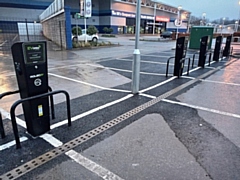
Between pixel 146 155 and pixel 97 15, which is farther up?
pixel 97 15

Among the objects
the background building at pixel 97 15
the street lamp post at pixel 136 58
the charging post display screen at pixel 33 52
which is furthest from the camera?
the background building at pixel 97 15

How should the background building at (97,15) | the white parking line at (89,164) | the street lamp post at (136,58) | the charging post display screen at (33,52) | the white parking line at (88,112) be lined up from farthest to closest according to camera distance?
1. the background building at (97,15)
2. the street lamp post at (136,58)
3. the white parking line at (88,112)
4. the charging post display screen at (33,52)
5. the white parking line at (89,164)

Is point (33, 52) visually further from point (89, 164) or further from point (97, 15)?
point (97, 15)

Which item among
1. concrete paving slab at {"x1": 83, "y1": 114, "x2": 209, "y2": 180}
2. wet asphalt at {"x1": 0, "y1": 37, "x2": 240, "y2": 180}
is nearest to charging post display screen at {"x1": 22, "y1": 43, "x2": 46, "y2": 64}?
wet asphalt at {"x1": 0, "y1": 37, "x2": 240, "y2": 180}

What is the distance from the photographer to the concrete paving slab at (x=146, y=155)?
7.91ft

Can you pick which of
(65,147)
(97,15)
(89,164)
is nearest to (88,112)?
(65,147)

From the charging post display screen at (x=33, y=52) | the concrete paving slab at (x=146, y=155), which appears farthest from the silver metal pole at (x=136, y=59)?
the charging post display screen at (x=33, y=52)

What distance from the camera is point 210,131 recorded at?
3.44 meters

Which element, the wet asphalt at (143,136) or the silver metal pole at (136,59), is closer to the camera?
the wet asphalt at (143,136)

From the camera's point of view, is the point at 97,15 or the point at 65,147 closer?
the point at 65,147

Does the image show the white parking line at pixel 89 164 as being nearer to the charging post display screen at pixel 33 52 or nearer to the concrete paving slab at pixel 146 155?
the concrete paving slab at pixel 146 155

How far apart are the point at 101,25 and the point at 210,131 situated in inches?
1821

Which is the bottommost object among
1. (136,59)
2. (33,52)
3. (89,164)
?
(89,164)

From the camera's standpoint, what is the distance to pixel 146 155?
2746mm
